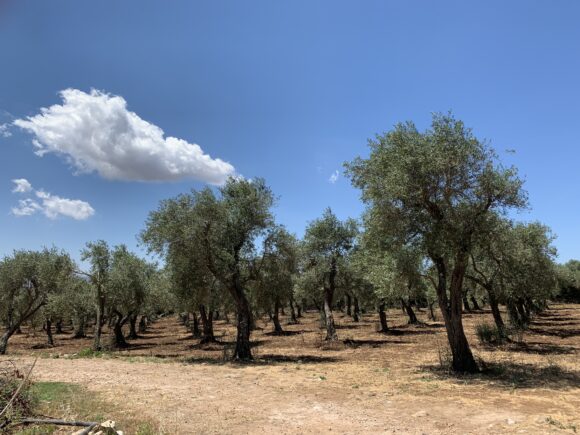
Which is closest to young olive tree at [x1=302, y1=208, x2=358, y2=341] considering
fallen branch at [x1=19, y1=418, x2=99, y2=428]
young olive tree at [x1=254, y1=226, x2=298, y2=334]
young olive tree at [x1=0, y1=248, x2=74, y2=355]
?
young olive tree at [x1=254, y1=226, x2=298, y2=334]

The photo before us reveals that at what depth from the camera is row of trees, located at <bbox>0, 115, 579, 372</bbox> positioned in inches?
665

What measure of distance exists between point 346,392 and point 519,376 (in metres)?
7.51

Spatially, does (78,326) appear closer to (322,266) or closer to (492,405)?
(322,266)

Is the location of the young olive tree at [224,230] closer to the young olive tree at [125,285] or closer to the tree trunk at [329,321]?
the tree trunk at [329,321]

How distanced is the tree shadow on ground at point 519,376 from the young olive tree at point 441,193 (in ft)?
3.00

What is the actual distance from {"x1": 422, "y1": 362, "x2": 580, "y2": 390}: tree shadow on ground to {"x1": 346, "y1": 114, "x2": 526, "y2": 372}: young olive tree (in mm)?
914

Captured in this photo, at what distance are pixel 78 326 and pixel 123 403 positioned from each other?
50.9 meters

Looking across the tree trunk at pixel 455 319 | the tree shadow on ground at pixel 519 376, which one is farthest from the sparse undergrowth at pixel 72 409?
the tree trunk at pixel 455 319

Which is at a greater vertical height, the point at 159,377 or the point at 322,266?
the point at 322,266

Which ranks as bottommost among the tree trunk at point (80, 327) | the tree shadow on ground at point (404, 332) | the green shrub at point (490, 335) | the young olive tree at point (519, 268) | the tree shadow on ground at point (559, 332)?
the tree shadow on ground at point (559, 332)

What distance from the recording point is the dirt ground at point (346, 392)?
36.3 feet

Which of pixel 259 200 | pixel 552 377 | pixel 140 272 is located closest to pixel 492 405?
pixel 552 377

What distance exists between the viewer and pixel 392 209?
17.7m

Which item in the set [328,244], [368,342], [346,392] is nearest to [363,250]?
[328,244]
